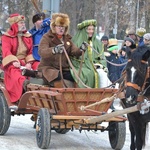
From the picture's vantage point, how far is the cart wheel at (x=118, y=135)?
8.24m

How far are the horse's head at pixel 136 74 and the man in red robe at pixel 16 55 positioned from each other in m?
2.26

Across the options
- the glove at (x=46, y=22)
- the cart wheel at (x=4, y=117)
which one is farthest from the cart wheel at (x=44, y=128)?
the glove at (x=46, y=22)

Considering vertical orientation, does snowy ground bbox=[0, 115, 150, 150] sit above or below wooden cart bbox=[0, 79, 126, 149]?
below

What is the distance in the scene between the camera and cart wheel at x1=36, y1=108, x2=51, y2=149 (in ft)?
25.8

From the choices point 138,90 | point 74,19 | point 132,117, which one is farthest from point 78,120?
point 74,19

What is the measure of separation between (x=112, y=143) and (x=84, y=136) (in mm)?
1168

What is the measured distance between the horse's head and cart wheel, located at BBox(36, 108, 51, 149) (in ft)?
4.51

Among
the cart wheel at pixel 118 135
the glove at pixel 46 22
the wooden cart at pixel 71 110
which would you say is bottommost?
the cart wheel at pixel 118 135

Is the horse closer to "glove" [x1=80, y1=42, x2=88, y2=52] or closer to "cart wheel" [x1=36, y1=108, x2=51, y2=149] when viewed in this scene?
"glove" [x1=80, y1=42, x2=88, y2=52]

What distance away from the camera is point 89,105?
25.6 ft

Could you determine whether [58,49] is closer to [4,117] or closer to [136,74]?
[136,74]

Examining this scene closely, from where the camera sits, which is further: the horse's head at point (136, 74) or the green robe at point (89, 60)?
the green robe at point (89, 60)

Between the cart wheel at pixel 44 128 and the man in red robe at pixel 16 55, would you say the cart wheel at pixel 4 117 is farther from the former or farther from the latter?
the cart wheel at pixel 44 128

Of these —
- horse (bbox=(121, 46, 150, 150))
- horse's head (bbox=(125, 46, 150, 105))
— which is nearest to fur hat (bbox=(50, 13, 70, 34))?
horse (bbox=(121, 46, 150, 150))
